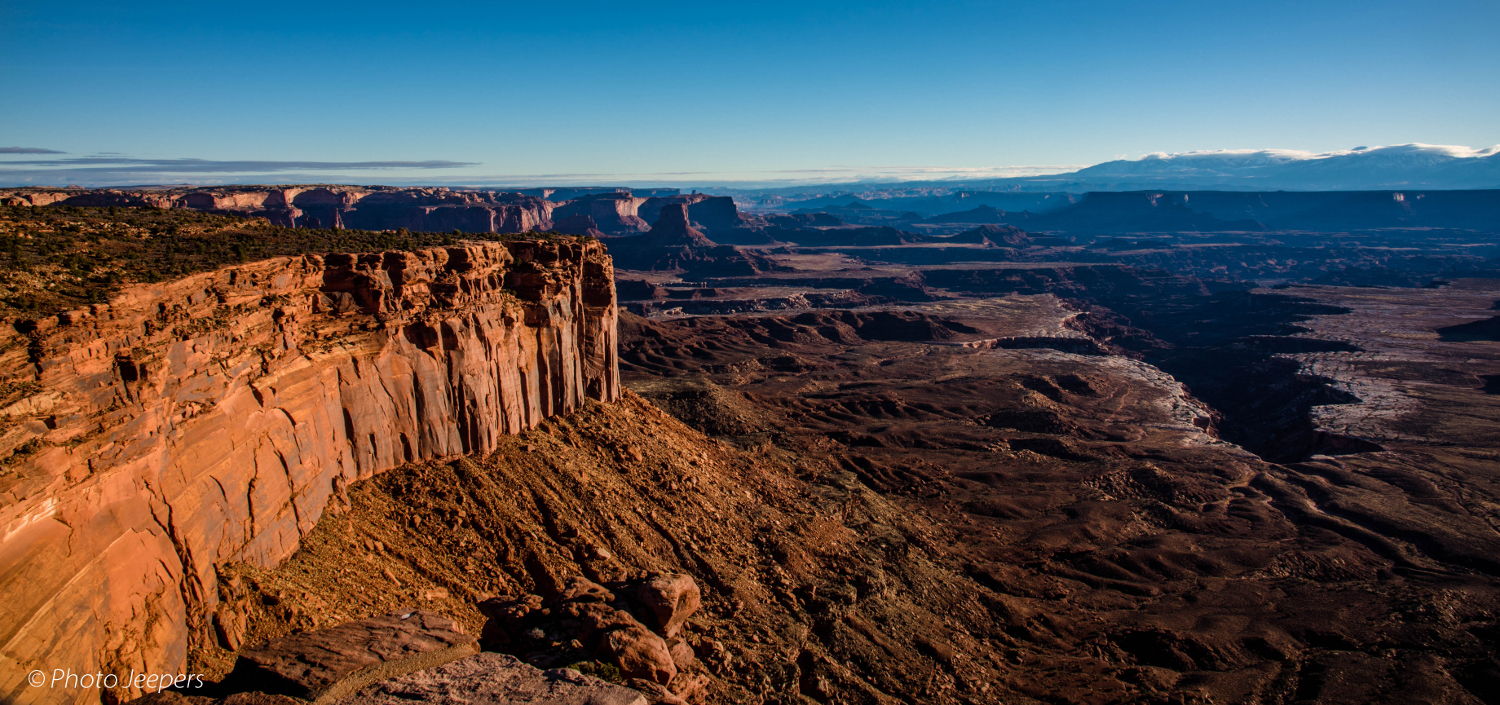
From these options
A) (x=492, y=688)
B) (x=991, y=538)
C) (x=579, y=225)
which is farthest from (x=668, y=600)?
(x=579, y=225)

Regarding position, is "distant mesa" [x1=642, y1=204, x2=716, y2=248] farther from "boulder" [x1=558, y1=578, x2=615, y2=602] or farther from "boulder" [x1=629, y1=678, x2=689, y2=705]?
"boulder" [x1=629, y1=678, x2=689, y2=705]

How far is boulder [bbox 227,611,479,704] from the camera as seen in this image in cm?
1255

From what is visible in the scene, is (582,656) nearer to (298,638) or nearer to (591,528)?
(298,638)

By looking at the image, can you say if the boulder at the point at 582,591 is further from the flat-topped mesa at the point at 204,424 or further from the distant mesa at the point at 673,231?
the distant mesa at the point at 673,231

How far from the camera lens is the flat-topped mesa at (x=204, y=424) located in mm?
10852

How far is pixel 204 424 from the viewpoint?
14.1m

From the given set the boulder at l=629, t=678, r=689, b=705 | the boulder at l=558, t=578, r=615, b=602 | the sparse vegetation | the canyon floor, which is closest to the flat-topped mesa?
the sparse vegetation

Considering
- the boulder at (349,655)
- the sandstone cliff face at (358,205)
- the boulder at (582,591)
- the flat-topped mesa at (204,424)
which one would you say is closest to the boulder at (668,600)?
the boulder at (582,591)

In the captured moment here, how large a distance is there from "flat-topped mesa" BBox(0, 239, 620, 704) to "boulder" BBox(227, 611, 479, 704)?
1.49 m

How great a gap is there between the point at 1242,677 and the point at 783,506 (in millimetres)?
16488

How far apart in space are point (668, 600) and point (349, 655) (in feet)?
24.7

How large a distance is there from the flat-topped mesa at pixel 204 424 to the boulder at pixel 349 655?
1.49 m

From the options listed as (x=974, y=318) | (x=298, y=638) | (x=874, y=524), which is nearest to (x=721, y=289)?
(x=974, y=318)

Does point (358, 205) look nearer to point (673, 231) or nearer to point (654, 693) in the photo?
point (673, 231)
